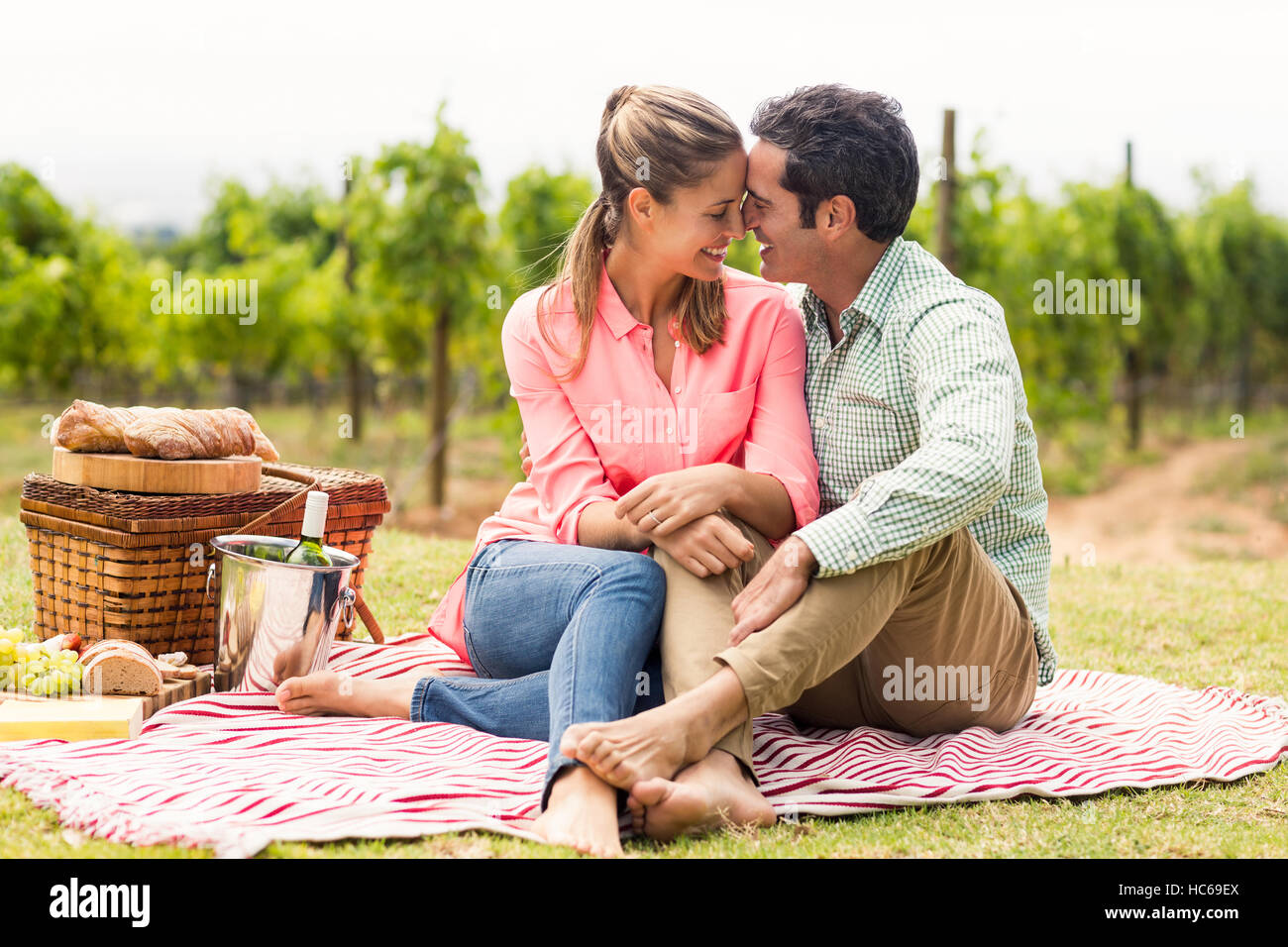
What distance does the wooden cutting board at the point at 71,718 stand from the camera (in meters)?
2.91

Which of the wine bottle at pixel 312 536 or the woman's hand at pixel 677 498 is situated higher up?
the woman's hand at pixel 677 498

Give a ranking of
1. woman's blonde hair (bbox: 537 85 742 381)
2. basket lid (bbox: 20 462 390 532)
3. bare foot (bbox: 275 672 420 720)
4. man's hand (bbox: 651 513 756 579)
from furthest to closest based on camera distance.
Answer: basket lid (bbox: 20 462 390 532) < bare foot (bbox: 275 672 420 720) < woman's blonde hair (bbox: 537 85 742 381) < man's hand (bbox: 651 513 756 579)

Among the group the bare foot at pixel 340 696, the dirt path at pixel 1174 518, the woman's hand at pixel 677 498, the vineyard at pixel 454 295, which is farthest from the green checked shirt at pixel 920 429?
the dirt path at pixel 1174 518

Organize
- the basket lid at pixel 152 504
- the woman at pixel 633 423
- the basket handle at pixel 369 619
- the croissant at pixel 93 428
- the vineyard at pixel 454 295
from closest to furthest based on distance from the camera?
1. the woman at pixel 633 423
2. the basket lid at pixel 152 504
3. the croissant at pixel 93 428
4. the basket handle at pixel 369 619
5. the vineyard at pixel 454 295

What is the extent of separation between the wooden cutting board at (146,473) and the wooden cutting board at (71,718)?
64 centimetres

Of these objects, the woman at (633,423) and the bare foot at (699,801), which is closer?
the bare foot at (699,801)

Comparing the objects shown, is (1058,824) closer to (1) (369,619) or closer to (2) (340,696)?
(2) (340,696)

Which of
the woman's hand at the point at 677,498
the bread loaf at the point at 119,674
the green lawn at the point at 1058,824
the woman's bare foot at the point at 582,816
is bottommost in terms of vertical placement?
the green lawn at the point at 1058,824

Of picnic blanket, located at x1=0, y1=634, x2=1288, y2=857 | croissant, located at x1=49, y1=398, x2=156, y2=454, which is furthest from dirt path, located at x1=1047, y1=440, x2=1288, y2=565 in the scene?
croissant, located at x1=49, y1=398, x2=156, y2=454

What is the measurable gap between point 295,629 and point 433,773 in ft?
2.57

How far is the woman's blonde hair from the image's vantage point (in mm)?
2881

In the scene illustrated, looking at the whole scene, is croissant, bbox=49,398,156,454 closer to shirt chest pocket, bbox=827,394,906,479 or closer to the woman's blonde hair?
the woman's blonde hair

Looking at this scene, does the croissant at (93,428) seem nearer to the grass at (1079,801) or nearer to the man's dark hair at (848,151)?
the grass at (1079,801)

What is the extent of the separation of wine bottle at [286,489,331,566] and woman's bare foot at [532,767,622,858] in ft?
3.78
